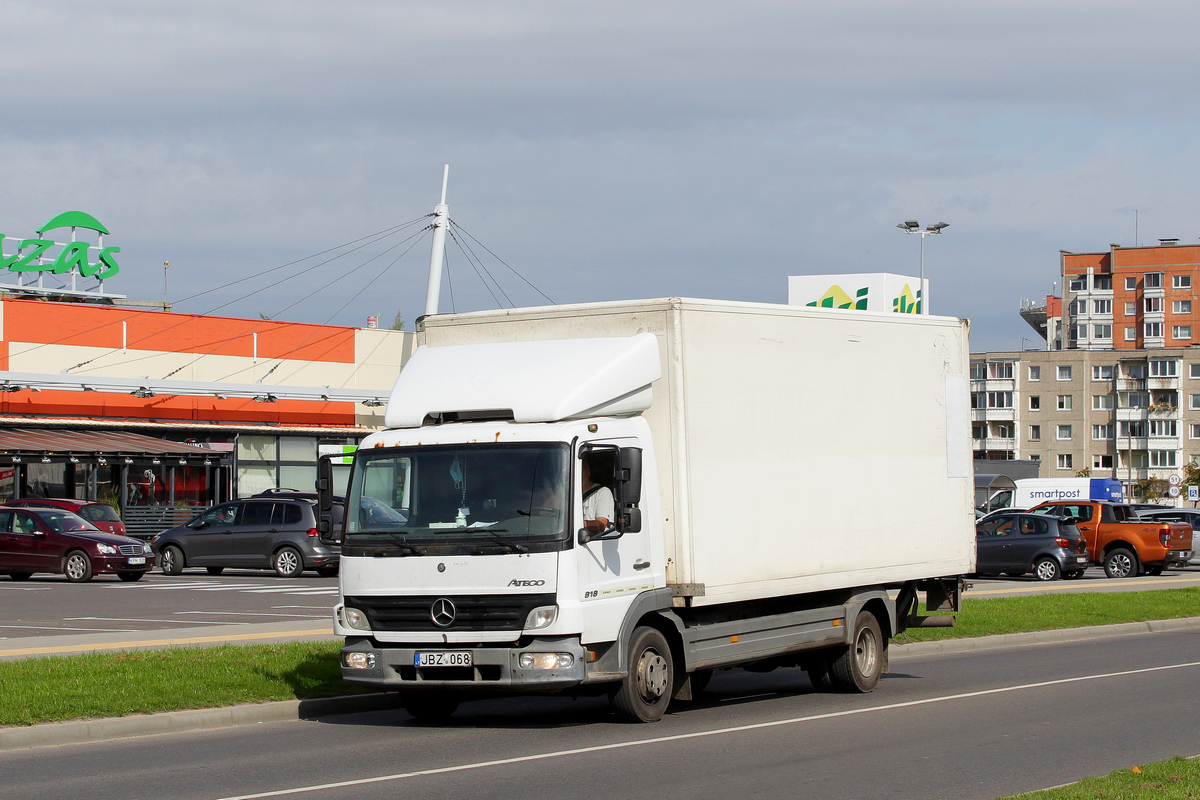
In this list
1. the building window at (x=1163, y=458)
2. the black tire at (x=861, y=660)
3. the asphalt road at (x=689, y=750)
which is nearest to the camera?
the asphalt road at (x=689, y=750)

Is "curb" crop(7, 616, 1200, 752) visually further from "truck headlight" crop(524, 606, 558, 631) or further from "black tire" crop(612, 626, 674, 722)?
"truck headlight" crop(524, 606, 558, 631)

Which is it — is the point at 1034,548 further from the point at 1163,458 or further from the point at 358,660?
the point at 1163,458

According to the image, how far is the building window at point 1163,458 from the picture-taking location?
11088 centimetres

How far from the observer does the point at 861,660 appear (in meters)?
13.9

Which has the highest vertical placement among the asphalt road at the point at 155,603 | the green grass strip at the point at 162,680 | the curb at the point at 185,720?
the green grass strip at the point at 162,680

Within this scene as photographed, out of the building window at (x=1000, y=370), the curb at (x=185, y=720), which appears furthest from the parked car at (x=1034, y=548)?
the building window at (x=1000, y=370)

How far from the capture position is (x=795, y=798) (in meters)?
8.42

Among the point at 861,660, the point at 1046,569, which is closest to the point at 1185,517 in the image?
the point at 1046,569

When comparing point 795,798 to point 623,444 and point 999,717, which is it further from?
point 999,717

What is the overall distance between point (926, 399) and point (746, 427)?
291 cm

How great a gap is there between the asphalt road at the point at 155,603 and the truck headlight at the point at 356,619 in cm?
868

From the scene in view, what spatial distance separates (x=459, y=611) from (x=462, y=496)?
2.79ft

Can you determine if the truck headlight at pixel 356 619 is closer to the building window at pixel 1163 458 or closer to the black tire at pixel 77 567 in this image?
the black tire at pixel 77 567

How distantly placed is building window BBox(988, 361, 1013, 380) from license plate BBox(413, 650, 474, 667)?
10976cm
